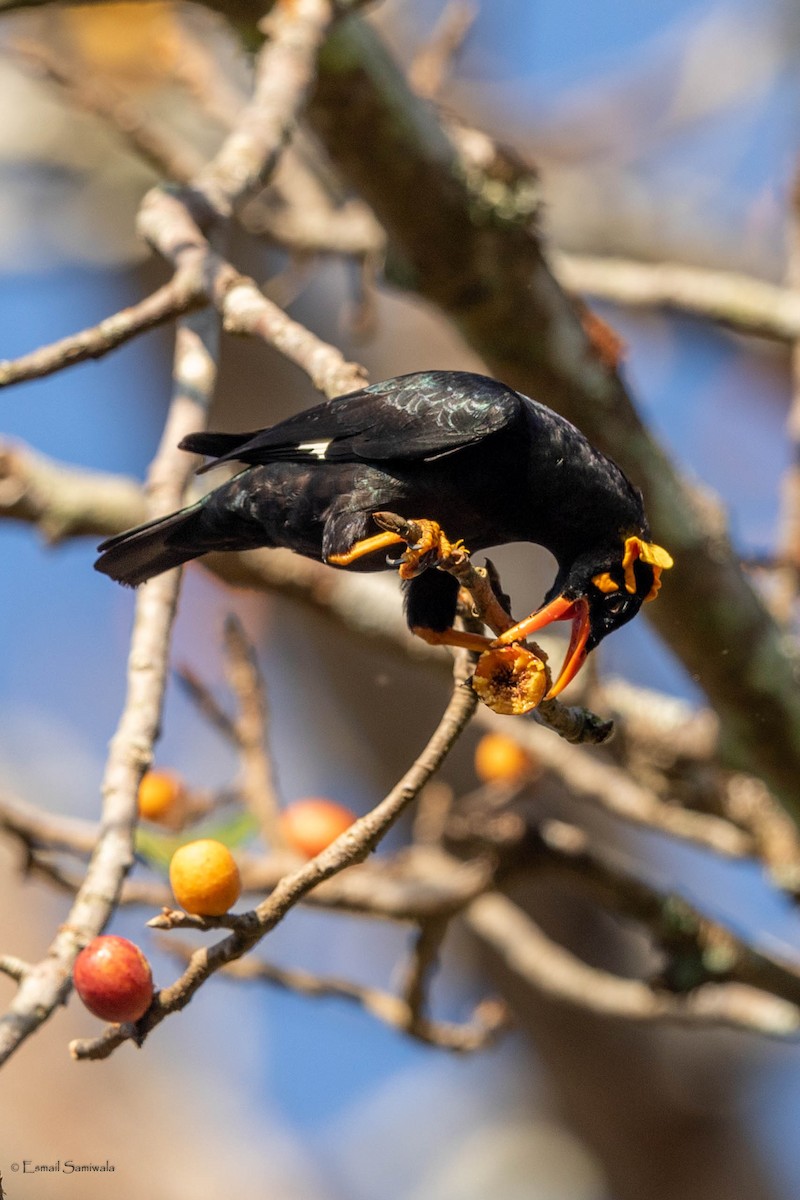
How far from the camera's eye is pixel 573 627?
274 centimetres

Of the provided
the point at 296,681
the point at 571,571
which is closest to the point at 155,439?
the point at 296,681

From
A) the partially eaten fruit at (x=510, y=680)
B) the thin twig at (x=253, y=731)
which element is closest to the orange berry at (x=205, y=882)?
the partially eaten fruit at (x=510, y=680)

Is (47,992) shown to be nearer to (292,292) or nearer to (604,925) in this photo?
(292,292)

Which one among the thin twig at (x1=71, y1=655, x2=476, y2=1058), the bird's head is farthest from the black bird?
the thin twig at (x1=71, y1=655, x2=476, y2=1058)

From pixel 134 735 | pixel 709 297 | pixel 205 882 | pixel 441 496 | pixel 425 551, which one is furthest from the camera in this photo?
pixel 709 297

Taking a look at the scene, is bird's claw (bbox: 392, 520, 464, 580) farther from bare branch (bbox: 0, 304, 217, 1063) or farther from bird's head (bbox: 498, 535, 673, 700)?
bare branch (bbox: 0, 304, 217, 1063)

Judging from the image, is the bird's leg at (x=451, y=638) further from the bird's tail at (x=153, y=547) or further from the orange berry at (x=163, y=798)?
the orange berry at (x=163, y=798)

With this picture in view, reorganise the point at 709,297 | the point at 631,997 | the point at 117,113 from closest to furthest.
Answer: the point at 631,997 → the point at 117,113 → the point at 709,297

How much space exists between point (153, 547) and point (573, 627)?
3.36 feet

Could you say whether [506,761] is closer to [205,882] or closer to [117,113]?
[205,882]

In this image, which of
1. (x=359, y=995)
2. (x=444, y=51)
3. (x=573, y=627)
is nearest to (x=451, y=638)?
(x=573, y=627)

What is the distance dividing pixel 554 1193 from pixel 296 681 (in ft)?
10.9

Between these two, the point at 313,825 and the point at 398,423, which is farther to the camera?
the point at 313,825

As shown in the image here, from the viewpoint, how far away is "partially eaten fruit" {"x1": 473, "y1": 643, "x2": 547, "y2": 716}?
91.2 inches
